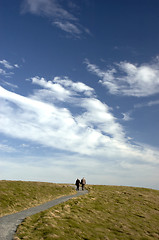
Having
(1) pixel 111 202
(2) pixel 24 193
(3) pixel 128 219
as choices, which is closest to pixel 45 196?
(2) pixel 24 193

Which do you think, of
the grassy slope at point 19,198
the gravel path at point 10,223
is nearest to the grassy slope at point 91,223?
the gravel path at point 10,223

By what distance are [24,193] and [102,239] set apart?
17.5 m

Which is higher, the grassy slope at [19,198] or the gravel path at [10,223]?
the grassy slope at [19,198]

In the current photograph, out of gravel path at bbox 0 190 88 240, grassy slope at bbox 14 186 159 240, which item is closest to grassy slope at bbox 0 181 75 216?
gravel path at bbox 0 190 88 240

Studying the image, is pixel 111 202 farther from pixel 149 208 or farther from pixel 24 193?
pixel 24 193

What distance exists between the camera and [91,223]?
21875 mm

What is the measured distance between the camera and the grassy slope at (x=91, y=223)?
17.5 m

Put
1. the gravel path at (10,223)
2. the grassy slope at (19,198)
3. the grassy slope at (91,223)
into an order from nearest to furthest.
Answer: the gravel path at (10,223), the grassy slope at (91,223), the grassy slope at (19,198)

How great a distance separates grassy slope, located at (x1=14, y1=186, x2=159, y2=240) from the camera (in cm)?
1752

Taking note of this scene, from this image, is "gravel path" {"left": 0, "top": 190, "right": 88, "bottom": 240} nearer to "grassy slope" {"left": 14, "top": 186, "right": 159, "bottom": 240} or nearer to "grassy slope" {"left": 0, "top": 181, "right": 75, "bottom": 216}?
"grassy slope" {"left": 14, "top": 186, "right": 159, "bottom": 240}

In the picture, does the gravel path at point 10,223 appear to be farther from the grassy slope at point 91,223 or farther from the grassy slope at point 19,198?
the grassy slope at point 19,198

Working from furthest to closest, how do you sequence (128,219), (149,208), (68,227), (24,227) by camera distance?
(149,208), (128,219), (68,227), (24,227)

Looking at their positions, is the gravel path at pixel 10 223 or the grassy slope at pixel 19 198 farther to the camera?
the grassy slope at pixel 19 198

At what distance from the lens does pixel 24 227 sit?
58.2 feet
